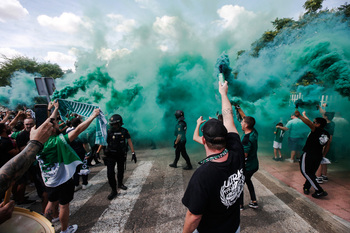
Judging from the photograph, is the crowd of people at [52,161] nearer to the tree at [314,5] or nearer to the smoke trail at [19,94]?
the smoke trail at [19,94]

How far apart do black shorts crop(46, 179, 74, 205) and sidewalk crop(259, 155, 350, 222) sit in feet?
16.8

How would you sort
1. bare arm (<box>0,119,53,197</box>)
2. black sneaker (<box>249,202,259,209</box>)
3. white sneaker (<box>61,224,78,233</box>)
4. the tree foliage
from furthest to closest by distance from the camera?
the tree foliage, black sneaker (<box>249,202,259,209</box>), white sneaker (<box>61,224,78,233</box>), bare arm (<box>0,119,53,197</box>)

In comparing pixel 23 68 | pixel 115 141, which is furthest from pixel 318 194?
pixel 23 68

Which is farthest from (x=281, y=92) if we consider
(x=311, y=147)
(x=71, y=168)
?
(x=71, y=168)

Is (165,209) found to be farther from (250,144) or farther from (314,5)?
(314,5)

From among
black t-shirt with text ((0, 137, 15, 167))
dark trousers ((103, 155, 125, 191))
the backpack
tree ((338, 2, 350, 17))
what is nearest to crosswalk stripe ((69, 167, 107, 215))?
dark trousers ((103, 155, 125, 191))

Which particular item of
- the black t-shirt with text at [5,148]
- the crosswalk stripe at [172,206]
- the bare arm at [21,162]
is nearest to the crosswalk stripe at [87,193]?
the black t-shirt with text at [5,148]

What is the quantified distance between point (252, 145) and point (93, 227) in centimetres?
348

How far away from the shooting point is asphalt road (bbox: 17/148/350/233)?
2982mm

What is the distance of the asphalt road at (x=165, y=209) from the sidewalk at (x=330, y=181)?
0.27 meters

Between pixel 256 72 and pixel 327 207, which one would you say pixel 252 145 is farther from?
pixel 256 72

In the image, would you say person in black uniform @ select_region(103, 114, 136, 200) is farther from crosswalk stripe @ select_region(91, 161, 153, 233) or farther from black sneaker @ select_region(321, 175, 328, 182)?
black sneaker @ select_region(321, 175, 328, 182)

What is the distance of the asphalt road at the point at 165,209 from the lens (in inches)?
117

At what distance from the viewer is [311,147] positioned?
380 centimetres
